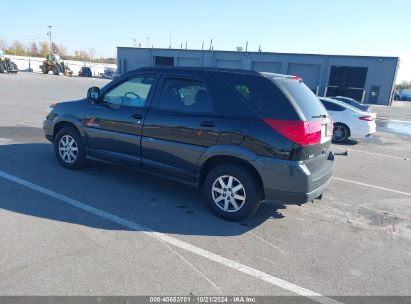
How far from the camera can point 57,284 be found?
9.44ft

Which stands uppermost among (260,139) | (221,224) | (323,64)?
(323,64)

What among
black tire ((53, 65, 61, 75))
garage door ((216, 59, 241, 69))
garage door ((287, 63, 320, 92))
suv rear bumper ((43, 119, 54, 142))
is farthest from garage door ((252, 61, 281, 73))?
suv rear bumper ((43, 119, 54, 142))

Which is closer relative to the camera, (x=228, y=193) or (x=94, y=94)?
(x=228, y=193)

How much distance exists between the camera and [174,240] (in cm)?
377

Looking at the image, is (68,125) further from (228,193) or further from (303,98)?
(303,98)

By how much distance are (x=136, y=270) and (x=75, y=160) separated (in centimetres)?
319

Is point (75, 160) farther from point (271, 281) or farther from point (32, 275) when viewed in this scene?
point (271, 281)

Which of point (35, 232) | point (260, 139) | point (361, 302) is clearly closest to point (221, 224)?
point (260, 139)

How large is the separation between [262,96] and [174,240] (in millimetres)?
1962

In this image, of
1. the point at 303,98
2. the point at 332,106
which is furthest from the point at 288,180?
the point at 332,106

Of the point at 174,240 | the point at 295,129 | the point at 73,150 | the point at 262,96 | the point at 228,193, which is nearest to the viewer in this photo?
the point at 174,240

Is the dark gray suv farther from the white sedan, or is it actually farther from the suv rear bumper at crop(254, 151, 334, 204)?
the white sedan

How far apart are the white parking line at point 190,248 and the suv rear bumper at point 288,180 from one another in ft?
3.44

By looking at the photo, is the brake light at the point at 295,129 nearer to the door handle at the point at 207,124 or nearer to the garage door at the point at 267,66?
the door handle at the point at 207,124
